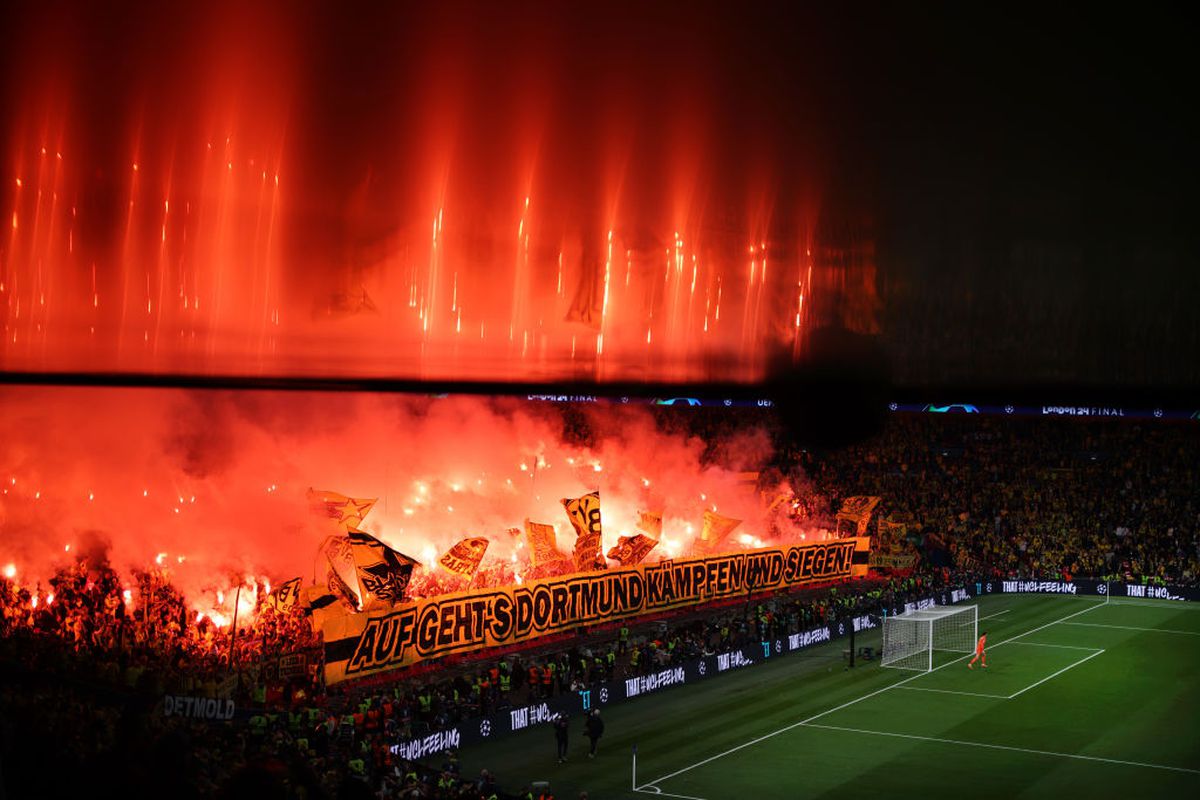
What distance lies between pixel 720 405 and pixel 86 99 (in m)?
63.6

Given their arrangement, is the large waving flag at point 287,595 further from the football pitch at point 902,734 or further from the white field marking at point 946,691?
the white field marking at point 946,691

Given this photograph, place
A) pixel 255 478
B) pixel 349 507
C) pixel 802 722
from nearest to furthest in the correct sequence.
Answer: pixel 802 722 → pixel 349 507 → pixel 255 478

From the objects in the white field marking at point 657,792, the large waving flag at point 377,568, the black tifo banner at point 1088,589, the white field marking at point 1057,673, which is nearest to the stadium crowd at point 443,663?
the black tifo banner at point 1088,589

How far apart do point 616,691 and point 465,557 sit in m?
5.81

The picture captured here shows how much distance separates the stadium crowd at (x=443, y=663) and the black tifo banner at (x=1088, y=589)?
109cm

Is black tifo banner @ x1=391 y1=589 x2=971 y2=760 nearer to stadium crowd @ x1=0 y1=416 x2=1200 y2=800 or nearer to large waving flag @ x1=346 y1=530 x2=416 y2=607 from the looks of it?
stadium crowd @ x1=0 y1=416 x2=1200 y2=800

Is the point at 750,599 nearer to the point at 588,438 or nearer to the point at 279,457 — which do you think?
the point at 588,438

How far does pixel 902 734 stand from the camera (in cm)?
2856

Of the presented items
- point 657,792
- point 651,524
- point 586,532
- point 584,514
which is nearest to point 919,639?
point 651,524

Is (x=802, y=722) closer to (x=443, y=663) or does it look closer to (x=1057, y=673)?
(x=443, y=663)

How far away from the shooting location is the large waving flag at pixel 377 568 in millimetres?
28500

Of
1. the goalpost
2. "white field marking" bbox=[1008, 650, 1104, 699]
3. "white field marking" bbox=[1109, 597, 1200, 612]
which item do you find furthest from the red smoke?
"white field marking" bbox=[1109, 597, 1200, 612]

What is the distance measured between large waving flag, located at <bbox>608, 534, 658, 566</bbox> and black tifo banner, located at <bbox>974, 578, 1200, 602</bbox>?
23.6m

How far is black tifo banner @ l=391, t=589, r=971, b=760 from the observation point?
84.5 feet
